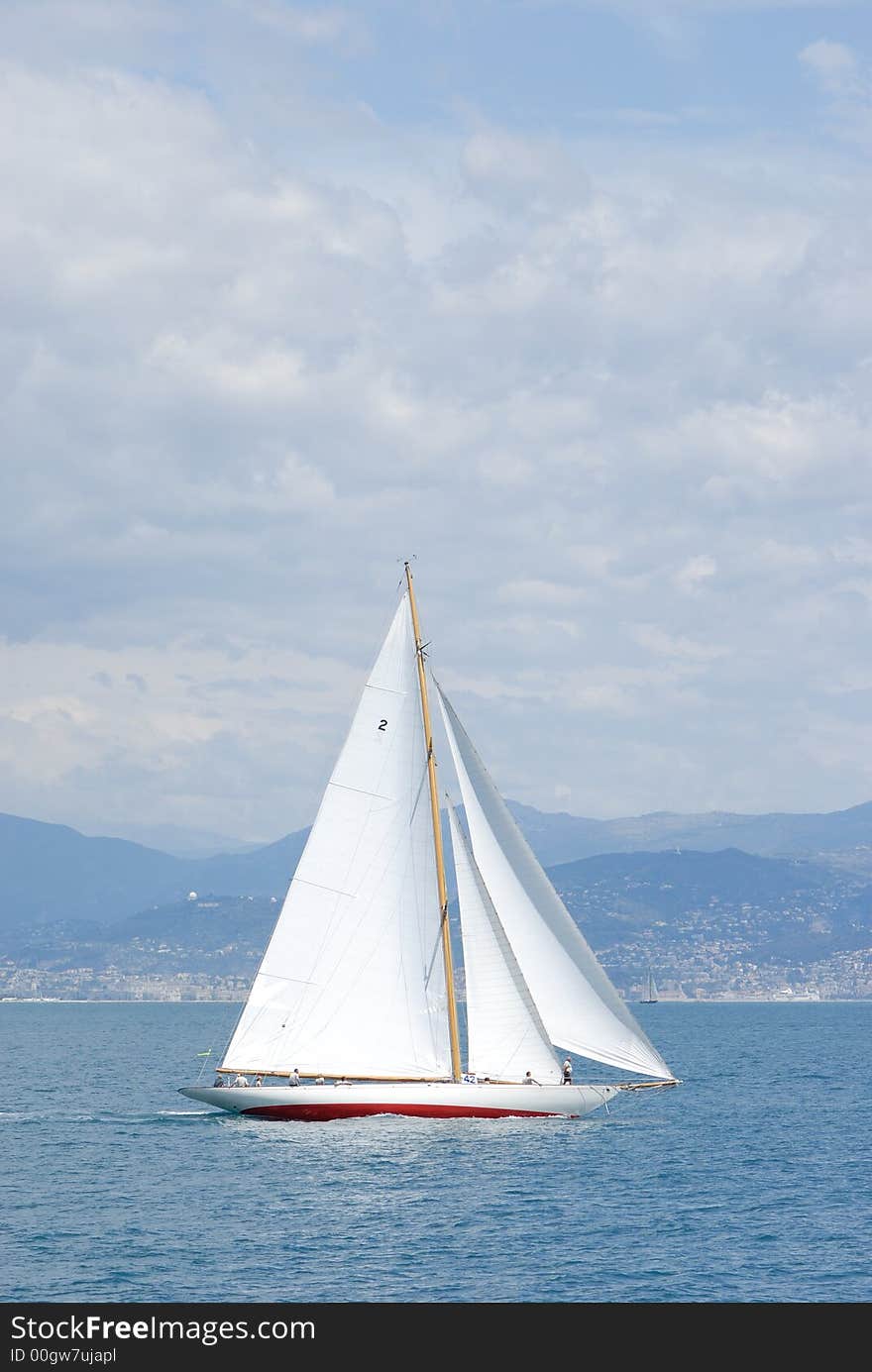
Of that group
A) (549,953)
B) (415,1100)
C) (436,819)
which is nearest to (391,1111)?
(415,1100)

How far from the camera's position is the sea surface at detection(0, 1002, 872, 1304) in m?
41.3

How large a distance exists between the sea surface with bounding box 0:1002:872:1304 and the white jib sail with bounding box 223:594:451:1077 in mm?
3086

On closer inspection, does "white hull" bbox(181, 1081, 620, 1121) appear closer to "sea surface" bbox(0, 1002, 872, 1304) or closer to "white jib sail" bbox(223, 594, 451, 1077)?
"sea surface" bbox(0, 1002, 872, 1304)

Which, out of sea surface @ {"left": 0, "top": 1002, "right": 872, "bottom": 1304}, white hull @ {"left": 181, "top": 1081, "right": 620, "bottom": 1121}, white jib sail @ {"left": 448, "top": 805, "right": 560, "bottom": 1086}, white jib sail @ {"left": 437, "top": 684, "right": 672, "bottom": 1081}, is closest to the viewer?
sea surface @ {"left": 0, "top": 1002, "right": 872, "bottom": 1304}

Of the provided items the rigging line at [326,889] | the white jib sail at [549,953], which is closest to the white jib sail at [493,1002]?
the white jib sail at [549,953]

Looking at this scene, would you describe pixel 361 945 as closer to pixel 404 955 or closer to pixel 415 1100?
pixel 404 955

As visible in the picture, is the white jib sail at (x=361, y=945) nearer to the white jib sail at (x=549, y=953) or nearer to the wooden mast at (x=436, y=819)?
the wooden mast at (x=436, y=819)

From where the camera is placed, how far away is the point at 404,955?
6625cm

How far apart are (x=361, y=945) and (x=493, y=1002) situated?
6.05 meters

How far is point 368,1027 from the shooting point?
65938mm

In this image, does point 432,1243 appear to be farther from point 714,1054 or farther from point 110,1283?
point 714,1054

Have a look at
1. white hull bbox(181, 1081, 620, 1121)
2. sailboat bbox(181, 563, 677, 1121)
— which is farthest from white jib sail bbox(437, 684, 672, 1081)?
white hull bbox(181, 1081, 620, 1121)

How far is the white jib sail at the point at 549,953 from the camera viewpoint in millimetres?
64250
